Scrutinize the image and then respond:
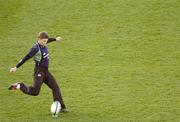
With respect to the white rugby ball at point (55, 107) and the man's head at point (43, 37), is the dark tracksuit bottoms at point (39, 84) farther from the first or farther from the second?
the man's head at point (43, 37)

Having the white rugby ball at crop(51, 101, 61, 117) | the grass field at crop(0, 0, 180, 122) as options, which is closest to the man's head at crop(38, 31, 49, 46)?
the white rugby ball at crop(51, 101, 61, 117)

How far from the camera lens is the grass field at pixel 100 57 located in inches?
621

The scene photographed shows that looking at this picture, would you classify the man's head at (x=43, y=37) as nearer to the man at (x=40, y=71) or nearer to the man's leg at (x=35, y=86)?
the man at (x=40, y=71)

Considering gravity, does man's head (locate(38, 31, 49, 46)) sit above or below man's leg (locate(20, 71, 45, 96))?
above

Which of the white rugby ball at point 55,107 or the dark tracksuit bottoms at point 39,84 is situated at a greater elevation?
the dark tracksuit bottoms at point 39,84

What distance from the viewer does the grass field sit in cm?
1578

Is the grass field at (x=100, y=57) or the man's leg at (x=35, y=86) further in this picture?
the grass field at (x=100, y=57)

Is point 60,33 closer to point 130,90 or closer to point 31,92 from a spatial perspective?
point 130,90

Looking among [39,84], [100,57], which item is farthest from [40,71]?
[100,57]

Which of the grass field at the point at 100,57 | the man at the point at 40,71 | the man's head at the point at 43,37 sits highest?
the man's head at the point at 43,37

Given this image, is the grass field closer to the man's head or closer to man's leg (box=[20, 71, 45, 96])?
man's leg (box=[20, 71, 45, 96])

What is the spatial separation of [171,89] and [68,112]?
3.75 m

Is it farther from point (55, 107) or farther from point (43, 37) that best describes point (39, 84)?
point (43, 37)

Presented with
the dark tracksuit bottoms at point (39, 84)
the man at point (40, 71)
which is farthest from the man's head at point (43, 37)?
the dark tracksuit bottoms at point (39, 84)
